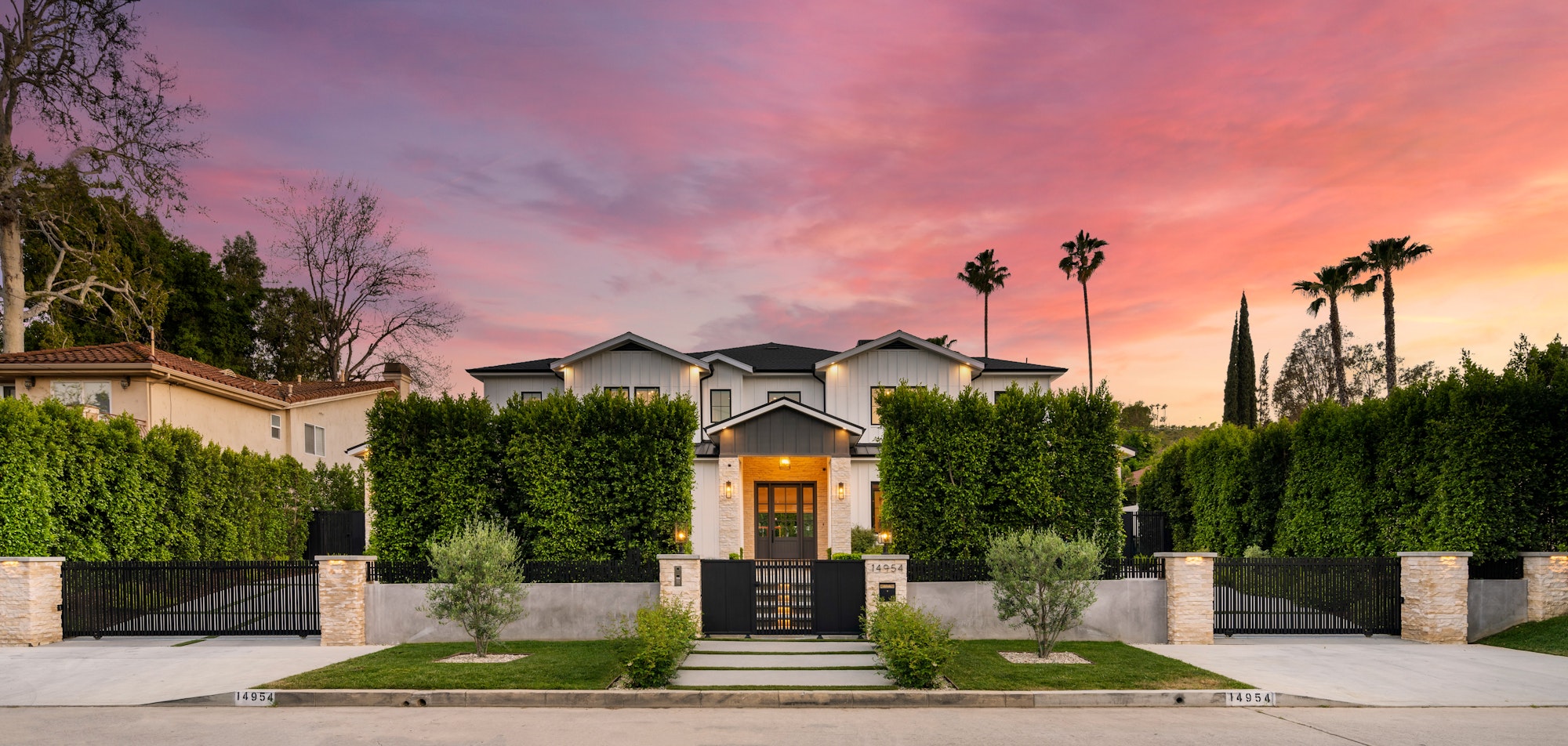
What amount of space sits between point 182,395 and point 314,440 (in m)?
5.71

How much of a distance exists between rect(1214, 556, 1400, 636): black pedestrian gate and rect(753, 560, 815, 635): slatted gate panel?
25.1 ft

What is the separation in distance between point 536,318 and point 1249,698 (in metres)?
29.2

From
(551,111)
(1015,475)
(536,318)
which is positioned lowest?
(1015,475)

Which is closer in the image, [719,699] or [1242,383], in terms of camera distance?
[719,699]

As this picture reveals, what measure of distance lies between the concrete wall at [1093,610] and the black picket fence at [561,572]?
503cm

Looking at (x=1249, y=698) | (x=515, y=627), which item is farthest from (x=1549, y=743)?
(x=515, y=627)

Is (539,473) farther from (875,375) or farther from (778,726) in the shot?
(875,375)

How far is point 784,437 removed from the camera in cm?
2314

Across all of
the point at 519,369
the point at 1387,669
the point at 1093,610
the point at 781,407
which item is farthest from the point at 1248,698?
the point at 519,369

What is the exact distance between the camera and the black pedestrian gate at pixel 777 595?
14531mm

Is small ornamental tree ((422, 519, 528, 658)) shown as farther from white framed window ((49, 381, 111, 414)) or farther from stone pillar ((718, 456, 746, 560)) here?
white framed window ((49, 381, 111, 414))

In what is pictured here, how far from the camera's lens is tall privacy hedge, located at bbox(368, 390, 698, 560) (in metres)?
15.6

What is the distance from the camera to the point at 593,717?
963cm

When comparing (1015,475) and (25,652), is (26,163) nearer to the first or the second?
(25,652)
